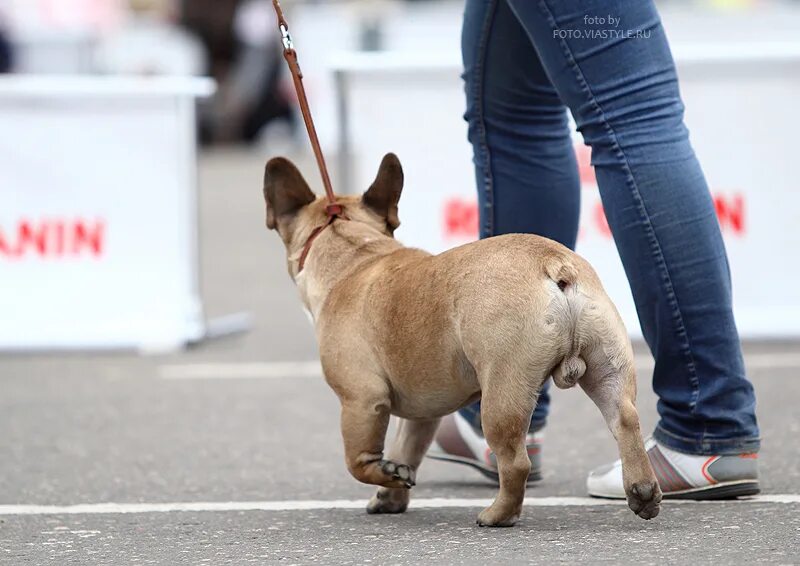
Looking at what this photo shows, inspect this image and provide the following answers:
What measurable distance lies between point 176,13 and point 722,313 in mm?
18971

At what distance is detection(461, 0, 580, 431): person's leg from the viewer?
11.7 feet

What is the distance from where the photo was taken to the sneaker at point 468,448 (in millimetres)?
3602

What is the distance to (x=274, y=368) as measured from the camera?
5.59 metres

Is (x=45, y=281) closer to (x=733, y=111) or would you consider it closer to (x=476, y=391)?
(x=733, y=111)

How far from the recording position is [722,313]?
3217 millimetres

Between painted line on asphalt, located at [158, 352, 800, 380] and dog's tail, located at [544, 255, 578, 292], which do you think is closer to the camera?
dog's tail, located at [544, 255, 578, 292]

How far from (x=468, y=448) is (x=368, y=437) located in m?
0.66

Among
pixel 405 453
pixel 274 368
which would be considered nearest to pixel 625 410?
pixel 405 453

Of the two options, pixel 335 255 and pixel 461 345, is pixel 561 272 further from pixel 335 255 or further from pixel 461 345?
pixel 335 255

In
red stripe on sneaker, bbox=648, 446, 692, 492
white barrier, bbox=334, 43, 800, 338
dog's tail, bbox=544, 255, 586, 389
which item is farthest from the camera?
white barrier, bbox=334, 43, 800, 338

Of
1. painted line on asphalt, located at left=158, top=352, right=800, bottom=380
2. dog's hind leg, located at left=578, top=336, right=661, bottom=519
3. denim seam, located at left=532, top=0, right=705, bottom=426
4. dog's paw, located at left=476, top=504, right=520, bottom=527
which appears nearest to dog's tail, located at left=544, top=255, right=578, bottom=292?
dog's hind leg, located at left=578, top=336, right=661, bottom=519

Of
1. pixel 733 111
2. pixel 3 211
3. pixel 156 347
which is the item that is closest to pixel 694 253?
pixel 733 111

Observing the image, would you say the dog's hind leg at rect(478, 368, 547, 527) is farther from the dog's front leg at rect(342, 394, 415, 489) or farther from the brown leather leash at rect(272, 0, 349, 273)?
the brown leather leash at rect(272, 0, 349, 273)

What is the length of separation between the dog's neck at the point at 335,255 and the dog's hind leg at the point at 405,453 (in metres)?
0.34
